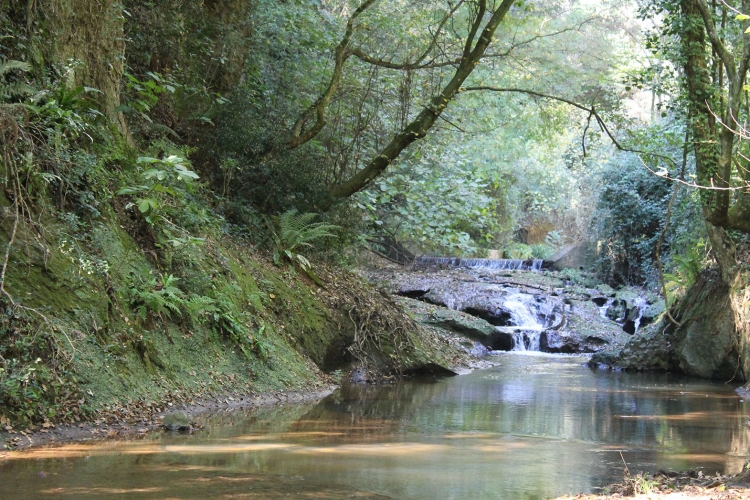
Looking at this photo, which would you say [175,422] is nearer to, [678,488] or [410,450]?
[410,450]

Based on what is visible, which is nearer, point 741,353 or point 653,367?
point 741,353

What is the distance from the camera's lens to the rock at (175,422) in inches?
264

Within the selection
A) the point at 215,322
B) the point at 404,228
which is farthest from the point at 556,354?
the point at 215,322

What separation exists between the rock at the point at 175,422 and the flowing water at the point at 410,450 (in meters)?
0.20

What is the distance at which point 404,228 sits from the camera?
17016 mm

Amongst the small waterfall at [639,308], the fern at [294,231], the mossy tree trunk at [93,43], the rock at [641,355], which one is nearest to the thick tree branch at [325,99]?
the fern at [294,231]

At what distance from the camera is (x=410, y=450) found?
6.44m

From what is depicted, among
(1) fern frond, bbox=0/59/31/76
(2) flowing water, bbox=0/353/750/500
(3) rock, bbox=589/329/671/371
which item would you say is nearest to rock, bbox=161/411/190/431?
(2) flowing water, bbox=0/353/750/500

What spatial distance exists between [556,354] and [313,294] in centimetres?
858

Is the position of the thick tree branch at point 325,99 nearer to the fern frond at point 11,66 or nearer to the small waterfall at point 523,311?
the fern frond at point 11,66

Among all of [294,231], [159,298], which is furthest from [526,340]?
[159,298]

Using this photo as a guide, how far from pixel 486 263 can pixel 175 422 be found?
22216 mm

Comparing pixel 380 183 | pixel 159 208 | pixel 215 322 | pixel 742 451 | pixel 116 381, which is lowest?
pixel 742 451

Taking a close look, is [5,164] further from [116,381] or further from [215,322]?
[215,322]
